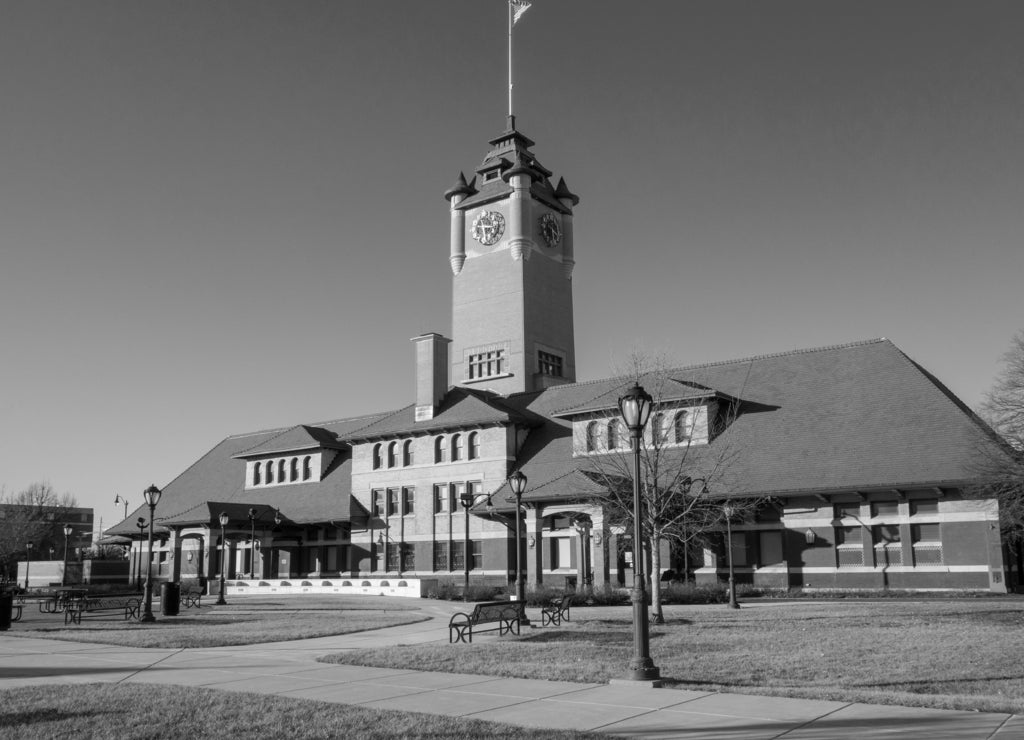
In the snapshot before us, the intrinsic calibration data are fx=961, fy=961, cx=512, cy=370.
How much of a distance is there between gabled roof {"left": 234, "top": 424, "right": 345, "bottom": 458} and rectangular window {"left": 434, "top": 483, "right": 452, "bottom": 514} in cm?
1078

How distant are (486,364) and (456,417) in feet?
49.4

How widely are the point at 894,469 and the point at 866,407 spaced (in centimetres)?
526

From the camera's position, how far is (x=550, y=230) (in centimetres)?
7212

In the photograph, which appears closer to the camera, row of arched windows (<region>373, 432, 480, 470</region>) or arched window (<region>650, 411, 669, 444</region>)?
arched window (<region>650, 411, 669, 444</region>)

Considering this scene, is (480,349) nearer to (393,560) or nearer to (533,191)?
(533,191)

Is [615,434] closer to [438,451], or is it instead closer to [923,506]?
[438,451]

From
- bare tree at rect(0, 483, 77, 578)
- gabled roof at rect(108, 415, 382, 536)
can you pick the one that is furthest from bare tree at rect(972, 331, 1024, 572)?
bare tree at rect(0, 483, 77, 578)

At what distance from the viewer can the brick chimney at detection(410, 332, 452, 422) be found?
2211 inches

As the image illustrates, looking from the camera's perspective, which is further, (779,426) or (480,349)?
(480,349)

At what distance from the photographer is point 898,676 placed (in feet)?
45.1

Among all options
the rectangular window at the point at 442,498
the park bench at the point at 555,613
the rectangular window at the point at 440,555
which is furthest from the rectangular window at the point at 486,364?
the park bench at the point at 555,613

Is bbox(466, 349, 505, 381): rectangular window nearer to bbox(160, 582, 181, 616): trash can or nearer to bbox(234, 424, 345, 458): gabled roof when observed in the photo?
bbox(234, 424, 345, 458): gabled roof

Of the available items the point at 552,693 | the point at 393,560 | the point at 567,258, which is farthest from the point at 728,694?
the point at 567,258

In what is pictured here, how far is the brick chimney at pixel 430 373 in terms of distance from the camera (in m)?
56.2
